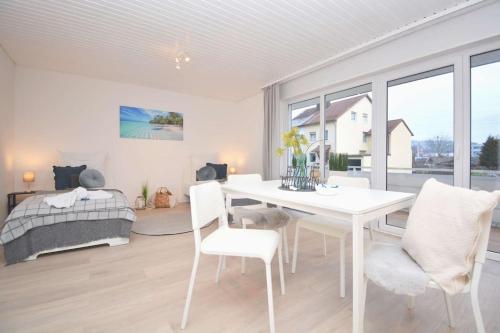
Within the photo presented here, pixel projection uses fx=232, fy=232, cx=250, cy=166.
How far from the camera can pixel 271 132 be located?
13.9 ft

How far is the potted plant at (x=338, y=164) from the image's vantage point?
3517 millimetres

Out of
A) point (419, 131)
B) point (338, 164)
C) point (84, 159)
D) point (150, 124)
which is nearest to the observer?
point (419, 131)

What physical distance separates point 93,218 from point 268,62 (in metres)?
2.98

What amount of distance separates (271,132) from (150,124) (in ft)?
7.95

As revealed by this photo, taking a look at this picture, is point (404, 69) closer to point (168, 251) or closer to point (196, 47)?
point (196, 47)

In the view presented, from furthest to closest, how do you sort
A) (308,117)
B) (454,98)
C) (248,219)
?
(308,117), (454,98), (248,219)

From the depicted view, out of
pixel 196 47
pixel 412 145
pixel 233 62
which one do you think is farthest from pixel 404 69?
pixel 196 47

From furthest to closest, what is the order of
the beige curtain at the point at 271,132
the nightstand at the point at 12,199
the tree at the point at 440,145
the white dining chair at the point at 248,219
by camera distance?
the beige curtain at the point at 271,132
the nightstand at the point at 12,199
the tree at the point at 440,145
the white dining chair at the point at 248,219

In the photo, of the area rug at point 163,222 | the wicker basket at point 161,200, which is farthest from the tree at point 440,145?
the wicker basket at point 161,200

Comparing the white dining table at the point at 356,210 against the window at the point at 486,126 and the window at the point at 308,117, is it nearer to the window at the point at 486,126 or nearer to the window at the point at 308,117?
the window at the point at 486,126

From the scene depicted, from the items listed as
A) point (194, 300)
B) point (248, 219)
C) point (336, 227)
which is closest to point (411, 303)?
point (336, 227)

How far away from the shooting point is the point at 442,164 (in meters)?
2.56

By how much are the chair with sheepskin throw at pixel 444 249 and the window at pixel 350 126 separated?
2.14 meters

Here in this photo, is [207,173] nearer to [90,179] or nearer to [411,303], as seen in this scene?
[90,179]
